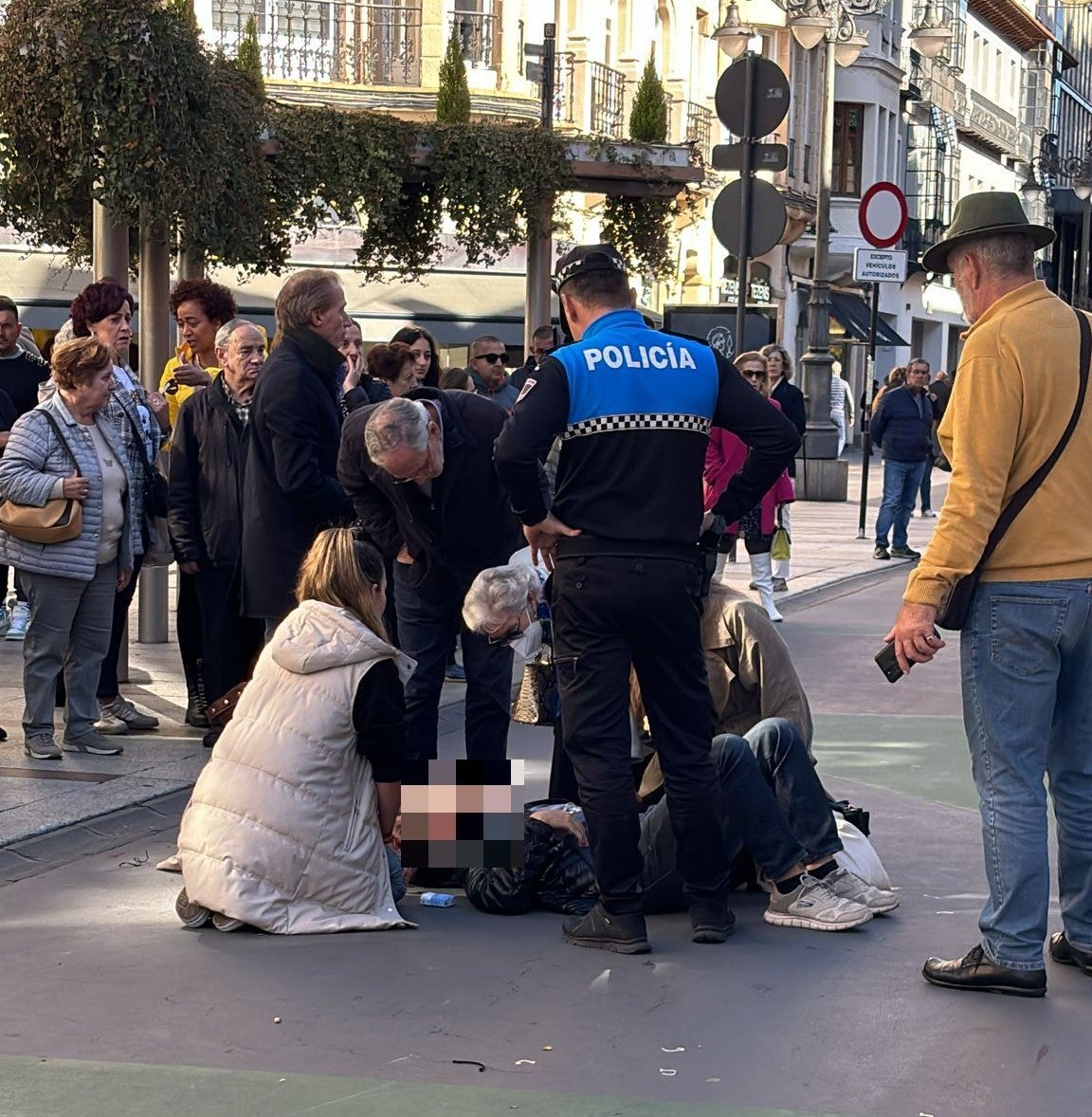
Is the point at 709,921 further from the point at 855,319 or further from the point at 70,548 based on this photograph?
the point at 855,319

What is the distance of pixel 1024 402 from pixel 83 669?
462 centimetres

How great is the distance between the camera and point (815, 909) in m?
6.29

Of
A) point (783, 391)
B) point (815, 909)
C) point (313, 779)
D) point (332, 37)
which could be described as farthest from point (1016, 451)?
point (332, 37)

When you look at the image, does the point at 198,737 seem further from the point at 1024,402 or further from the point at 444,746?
the point at 1024,402

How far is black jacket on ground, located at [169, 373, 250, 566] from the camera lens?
910 cm

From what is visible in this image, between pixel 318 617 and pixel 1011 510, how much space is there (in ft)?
6.48

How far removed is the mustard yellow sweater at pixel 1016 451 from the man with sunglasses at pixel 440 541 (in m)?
2.24

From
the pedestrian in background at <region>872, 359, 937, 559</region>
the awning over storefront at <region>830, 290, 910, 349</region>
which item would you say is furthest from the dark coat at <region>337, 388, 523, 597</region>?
the awning over storefront at <region>830, 290, 910, 349</region>

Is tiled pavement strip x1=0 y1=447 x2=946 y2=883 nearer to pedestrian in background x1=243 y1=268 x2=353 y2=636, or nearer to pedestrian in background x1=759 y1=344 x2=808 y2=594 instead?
pedestrian in background x1=243 y1=268 x2=353 y2=636

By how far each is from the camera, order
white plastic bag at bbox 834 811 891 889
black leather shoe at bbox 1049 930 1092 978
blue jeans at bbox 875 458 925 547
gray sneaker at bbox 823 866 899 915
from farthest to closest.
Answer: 1. blue jeans at bbox 875 458 925 547
2. white plastic bag at bbox 834 811 891 889
3. gray sneaker at bbox 823 866 899 915
4. black leather shoe at bbox 1049 930 1092 978

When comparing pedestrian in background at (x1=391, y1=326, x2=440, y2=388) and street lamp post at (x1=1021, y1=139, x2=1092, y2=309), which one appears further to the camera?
street lamp post at (x1=1021, y1=139, x2=1092, y2=309)

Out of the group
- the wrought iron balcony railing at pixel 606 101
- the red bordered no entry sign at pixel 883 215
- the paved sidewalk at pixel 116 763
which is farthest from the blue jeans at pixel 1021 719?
the wrought iron balcony railing at pixel 606 101

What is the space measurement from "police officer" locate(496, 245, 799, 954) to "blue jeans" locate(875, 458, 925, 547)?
14.1m

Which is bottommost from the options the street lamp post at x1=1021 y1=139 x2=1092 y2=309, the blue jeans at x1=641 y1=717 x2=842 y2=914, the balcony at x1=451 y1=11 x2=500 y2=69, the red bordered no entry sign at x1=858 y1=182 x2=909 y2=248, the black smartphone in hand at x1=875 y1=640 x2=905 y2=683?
the blue jeans at x1=641 y1=717 x2=842 y2=914
